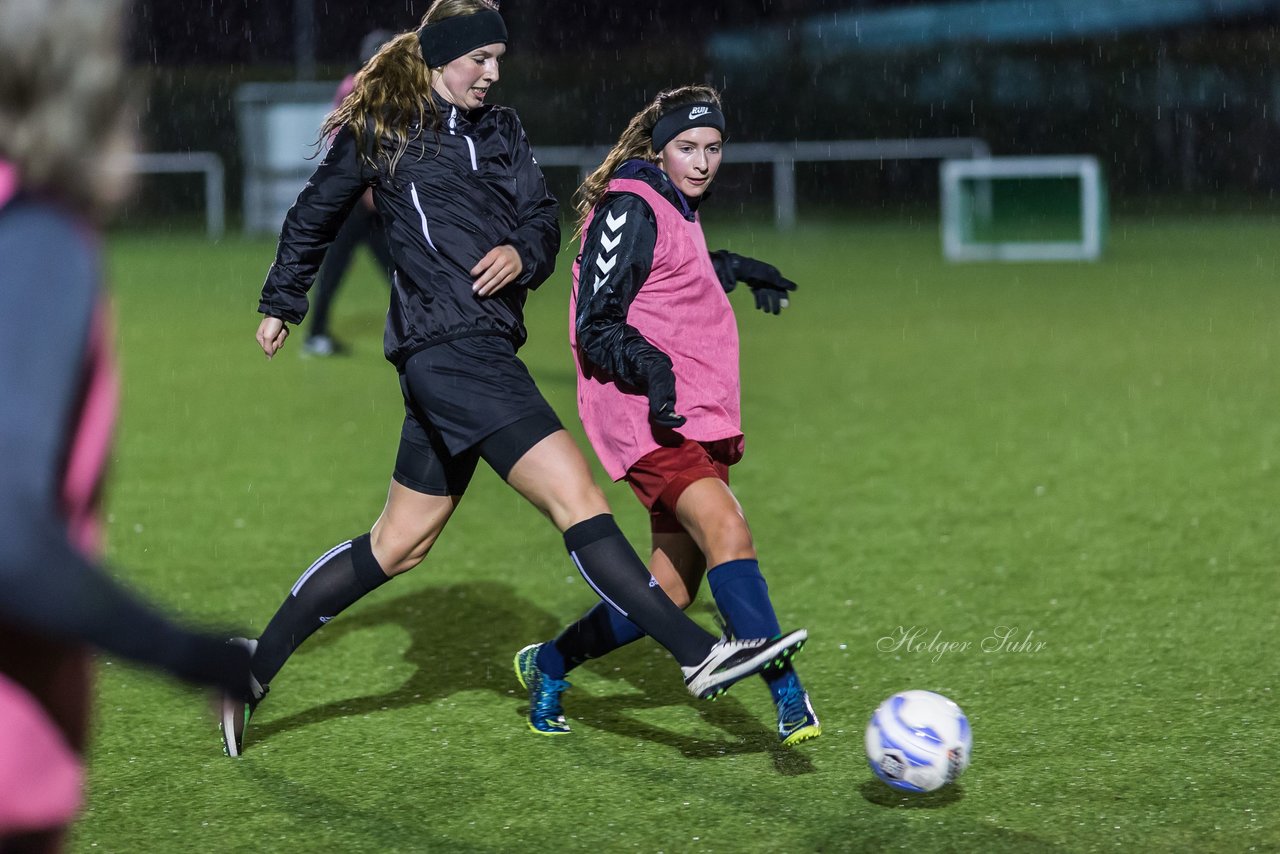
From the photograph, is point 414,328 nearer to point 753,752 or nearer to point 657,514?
point 657,514

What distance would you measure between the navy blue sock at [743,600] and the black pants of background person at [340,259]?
755cm

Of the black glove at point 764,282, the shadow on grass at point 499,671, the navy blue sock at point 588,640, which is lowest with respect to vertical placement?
the shadow on grass at point 499,671

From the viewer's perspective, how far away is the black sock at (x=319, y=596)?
4.07 metres

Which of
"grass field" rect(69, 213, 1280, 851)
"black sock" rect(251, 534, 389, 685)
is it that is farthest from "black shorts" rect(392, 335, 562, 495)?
"grass field" rect(69, 213, 1280, 851)

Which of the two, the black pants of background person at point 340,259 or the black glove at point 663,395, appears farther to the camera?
the black pants of background person at point 340,259

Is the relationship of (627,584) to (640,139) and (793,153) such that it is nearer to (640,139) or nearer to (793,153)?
(640,139)

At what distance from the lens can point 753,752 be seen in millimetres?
4070

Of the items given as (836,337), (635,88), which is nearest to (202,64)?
(635,88)

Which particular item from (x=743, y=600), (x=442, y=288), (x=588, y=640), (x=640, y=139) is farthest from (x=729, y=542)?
(x=640, y=139)

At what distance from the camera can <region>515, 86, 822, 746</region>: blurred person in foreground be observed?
387 cm

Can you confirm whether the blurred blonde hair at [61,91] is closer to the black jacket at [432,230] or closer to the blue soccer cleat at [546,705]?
the black jacket at [432,230]

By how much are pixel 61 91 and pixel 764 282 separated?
3.16 metres

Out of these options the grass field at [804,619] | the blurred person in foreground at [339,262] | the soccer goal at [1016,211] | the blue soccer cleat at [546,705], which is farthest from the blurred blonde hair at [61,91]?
the soccer goal at [1016,211]

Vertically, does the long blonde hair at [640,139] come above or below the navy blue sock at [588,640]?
above
